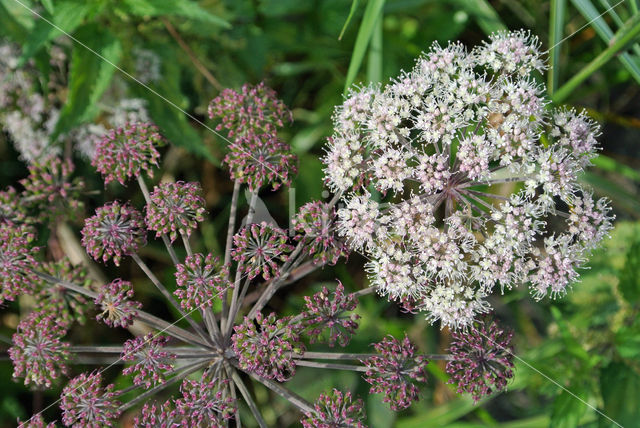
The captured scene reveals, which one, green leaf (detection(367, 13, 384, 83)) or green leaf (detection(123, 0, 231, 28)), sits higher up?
green leaf (detection(123, 0, 231, 28))

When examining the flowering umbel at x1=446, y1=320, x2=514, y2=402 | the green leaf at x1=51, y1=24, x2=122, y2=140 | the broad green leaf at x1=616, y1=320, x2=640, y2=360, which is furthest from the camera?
the green leaf at x1=51, y1=24, x2=122, y2=140

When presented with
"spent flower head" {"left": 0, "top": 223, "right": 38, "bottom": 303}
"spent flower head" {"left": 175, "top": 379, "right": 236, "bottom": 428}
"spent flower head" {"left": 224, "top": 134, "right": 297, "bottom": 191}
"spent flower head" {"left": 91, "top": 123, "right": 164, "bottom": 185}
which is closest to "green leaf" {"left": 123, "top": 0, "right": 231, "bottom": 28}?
"spent flower head" {"left": 91, "top": 123, "right": 164, "bottom": 185}

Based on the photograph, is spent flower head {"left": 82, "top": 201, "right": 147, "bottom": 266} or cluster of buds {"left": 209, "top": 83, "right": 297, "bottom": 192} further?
cluster of buds {"left": 209, "top": 83, "right": 297, "bottom": 192}

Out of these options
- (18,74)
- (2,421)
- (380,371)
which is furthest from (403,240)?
(2,421)

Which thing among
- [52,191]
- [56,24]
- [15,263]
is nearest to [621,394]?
[15,263]

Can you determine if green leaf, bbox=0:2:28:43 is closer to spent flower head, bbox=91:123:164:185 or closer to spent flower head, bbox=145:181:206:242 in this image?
spent flower head, bbox=91:123:164:185

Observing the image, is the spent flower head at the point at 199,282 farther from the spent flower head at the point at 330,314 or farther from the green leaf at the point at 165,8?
the green leaf at the point at 165,8

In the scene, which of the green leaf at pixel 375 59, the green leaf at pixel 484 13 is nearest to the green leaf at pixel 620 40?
the green leaf at pixel 484 13
